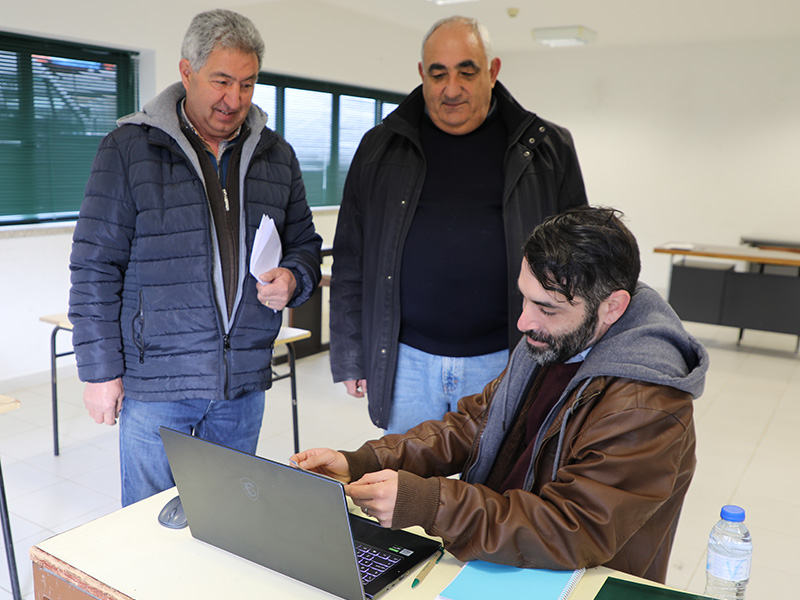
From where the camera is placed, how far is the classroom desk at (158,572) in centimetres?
100

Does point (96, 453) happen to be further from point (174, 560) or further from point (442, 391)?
point (174, 560)

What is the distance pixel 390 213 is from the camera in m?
1.92

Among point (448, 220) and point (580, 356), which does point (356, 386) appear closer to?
point (448, 220)

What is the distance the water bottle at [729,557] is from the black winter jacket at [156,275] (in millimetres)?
1138

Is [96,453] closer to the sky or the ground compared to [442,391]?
closer to the ground

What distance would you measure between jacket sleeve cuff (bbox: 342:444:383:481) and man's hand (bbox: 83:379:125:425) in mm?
673

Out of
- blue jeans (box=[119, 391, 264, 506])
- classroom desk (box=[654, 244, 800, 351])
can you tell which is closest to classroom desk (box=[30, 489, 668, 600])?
blue jeans (box=[119, 391, 264, 506])

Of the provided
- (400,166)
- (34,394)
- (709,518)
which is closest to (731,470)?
(709,518)

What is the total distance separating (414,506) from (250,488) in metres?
0.26

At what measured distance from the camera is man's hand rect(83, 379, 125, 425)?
1635 millimetres

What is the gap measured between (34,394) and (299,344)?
1717 mm

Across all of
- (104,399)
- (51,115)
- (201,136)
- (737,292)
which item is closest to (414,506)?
(104,399)

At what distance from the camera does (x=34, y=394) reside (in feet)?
13.5

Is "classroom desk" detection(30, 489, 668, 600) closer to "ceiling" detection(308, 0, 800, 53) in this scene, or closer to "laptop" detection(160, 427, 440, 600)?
"laptop" detection(160, 427, 440, 600)
